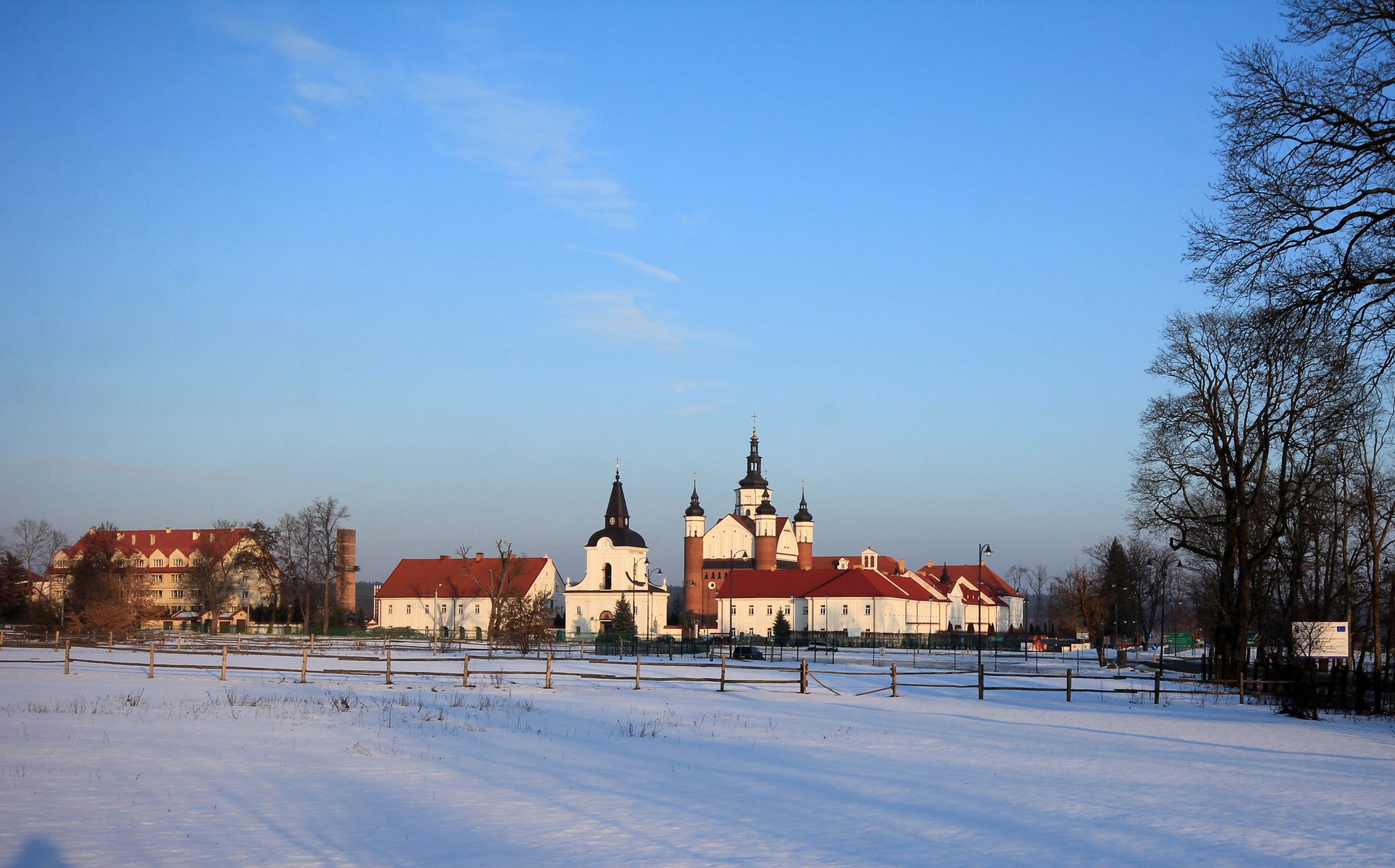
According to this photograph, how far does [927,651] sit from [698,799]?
207 feet

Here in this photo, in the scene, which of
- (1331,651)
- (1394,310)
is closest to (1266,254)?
(1394,310)

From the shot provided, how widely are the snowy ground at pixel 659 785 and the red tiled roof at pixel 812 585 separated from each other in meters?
77.8

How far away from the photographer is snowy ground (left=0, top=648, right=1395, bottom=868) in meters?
11.2

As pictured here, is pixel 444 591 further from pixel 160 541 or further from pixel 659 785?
pixel 659 785

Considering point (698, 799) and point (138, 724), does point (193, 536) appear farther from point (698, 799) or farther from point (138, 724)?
point (698, 799)

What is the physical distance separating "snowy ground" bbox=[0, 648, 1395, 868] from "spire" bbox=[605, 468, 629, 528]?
72705mm

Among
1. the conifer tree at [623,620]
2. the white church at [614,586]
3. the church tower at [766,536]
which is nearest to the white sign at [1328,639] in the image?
the conifer tree at [623,620]

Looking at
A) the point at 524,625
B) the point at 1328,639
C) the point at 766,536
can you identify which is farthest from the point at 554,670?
the point at 766,536

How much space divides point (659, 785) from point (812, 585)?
94.5 meters

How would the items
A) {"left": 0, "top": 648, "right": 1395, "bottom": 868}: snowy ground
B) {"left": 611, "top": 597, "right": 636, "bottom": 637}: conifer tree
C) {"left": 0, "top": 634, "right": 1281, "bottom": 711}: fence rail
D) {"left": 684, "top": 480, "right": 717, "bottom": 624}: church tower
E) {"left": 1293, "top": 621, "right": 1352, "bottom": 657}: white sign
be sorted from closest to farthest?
{"left": 0, "top": 648, "right": 1395, "bottom": 868}: snowy ground < {"left": 1293, "top": 621, "right": 1352, "bottom": 657}: white sign < {"left": 0, "top": 634, "right": 1281, "bottom": 711}: fence rail < {"left": 611, "top": 597, "right": 636, "bottom": 637}: conifer tree < {"left": 684, "top": 480, "right": 717, "bottom": 624}: church tower

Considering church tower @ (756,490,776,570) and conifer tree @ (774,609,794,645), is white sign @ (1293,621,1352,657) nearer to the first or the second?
conifer tree @ (774,609,794,645)

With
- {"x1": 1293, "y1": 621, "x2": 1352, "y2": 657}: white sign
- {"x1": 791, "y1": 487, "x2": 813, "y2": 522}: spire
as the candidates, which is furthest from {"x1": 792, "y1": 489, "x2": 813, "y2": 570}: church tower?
{"x1": 1293, "y1": 621, "x2": 1352, "y2": 657}: white sign

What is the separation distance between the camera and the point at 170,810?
12.5 meters

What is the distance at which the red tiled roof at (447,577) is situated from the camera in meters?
103
